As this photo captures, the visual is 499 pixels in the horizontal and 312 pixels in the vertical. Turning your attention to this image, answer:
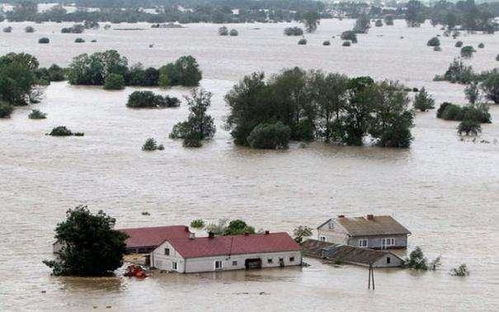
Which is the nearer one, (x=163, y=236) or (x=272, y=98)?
(x=163, y=236)

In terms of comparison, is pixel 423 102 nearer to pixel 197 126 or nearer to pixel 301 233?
pixel 197 126

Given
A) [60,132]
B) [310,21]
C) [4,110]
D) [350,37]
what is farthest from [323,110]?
[310,21]

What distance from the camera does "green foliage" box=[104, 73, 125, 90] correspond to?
178 ft

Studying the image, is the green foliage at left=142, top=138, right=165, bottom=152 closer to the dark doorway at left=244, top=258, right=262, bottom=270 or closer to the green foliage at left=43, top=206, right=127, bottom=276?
the dark doorway at left=244, top=258, right=262, bottom=270

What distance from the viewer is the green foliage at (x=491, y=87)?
1998 inches

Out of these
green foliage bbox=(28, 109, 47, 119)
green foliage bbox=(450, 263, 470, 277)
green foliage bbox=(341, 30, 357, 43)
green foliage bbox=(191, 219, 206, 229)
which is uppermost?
green foliage bbox=(191, 219, 206, 229)

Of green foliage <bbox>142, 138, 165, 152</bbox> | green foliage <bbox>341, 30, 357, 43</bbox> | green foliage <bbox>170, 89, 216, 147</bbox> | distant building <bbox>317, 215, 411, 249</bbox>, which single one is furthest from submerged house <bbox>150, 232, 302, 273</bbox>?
green foliage <bbox>341, 30, 357, 43</bbox>

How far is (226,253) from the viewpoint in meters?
23.4

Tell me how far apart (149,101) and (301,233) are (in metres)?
23.1

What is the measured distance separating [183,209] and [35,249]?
4.56 meters

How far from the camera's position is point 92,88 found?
54.9m

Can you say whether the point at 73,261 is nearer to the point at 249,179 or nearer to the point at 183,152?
the point at 249,179

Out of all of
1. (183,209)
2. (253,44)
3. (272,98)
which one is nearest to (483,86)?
(272,98)

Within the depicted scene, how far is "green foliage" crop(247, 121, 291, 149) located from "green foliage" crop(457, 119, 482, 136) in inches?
244
